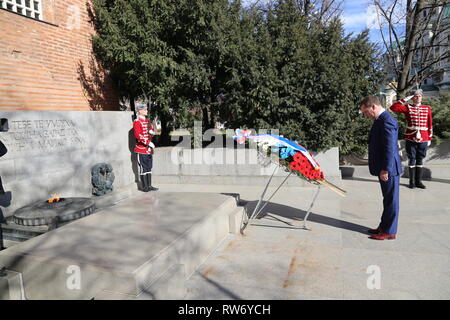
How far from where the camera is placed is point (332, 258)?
3879mm

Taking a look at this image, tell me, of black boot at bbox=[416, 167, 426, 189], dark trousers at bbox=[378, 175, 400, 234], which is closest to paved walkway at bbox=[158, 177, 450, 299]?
dark trousers at bbox=[378, 175, 400, 234]

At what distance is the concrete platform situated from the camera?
2799mm

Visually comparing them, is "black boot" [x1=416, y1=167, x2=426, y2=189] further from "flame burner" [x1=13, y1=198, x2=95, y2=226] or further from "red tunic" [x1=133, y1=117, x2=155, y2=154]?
"flame burner" [x1=13, y1=198, x2=95, y2=226]

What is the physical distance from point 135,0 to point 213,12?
6.80 feet

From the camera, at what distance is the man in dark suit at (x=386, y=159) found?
4.24 metres

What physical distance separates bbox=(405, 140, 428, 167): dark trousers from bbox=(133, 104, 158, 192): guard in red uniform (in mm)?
5623

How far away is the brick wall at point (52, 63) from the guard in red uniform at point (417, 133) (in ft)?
25.6

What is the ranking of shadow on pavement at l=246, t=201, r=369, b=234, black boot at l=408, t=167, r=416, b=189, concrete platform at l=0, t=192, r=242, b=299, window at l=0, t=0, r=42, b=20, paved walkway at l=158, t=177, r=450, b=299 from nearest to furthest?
concrete platform at l=0, t=192, r=242, b=299 → paved walkway at l=158, t=177, r=450, b=299 → shadow on pavement at l=246, t=201, r=369, b=234 → window at l=0, t=0, r=42, b=20 → black boot at l=408, t=167, r=416, b=189

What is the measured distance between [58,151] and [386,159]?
16.3ft

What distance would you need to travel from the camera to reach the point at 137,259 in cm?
302

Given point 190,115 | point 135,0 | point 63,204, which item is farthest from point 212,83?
point 63,204

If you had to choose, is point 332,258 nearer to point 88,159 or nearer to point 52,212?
point 52,212

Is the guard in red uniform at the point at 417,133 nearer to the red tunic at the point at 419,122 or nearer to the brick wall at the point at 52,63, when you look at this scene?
the red tunic at the point at 419,122

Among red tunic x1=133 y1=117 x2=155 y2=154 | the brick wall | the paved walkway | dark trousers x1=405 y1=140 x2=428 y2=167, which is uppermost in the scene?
the brick wall
